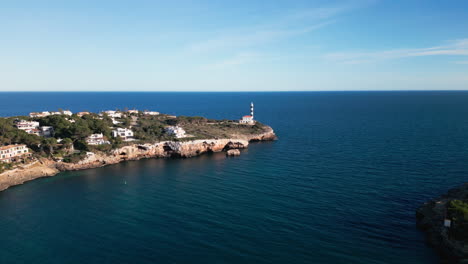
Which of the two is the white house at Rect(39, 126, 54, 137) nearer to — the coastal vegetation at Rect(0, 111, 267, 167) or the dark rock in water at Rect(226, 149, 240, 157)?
the coastal vegetation at Rect(0, 111, 267, 167)

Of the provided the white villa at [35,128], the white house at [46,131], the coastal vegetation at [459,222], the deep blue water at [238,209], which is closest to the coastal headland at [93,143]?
the white villa at [35,128]

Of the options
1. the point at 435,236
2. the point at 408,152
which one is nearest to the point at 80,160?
the point at 435,236

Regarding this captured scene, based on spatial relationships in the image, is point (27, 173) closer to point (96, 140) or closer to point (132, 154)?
point (96, 140)

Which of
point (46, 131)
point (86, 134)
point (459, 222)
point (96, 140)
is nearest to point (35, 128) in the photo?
point (46, 131)

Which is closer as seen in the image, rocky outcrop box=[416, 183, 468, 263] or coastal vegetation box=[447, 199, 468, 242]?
rocky outcrop box=[416, 183, 468, 263]

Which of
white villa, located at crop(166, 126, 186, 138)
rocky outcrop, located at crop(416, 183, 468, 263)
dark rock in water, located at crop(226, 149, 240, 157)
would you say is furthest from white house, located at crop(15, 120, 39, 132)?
rocky outcrop, located at crop(416, 183, 468, 263)

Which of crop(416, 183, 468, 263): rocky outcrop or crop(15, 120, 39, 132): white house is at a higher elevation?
crop(15, 120, 39, 132): white house

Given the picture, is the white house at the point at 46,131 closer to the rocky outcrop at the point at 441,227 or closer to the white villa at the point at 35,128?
the white villa at the point at 35,128
